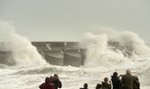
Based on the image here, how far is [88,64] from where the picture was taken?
1419 inches

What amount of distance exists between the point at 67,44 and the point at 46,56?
521cm

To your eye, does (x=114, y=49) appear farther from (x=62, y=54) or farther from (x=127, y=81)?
(x=127, y=81)

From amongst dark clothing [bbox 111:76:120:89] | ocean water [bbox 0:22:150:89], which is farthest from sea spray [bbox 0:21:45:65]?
dark clothing [bbox 111:76:120:89]

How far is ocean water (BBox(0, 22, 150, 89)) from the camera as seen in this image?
66.5 ft

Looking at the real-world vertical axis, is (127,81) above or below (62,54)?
below

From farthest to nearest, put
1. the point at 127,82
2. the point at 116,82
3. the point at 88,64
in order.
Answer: the point at 88,64 → the point at 116,82 → the point at 127,82

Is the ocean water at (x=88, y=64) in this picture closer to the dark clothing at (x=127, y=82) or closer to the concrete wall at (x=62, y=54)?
the concrete wall at (x=62, y=54)

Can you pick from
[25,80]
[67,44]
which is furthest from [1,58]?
[25,80]

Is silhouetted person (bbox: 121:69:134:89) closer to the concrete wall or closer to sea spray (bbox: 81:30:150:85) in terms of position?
sea spray (bbox: 81:30:150:85)

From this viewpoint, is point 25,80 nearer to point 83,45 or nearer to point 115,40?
point 83,45

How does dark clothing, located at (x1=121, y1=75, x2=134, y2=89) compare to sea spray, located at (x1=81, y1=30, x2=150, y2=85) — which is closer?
dark clothing, located at (x1=121, y1=75, x2=134, y2=89)

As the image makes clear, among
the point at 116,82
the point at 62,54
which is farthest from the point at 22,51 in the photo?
the point at 116,82

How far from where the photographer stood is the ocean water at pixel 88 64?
66.5ft

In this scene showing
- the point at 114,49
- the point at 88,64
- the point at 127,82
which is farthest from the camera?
the point at 114,49
